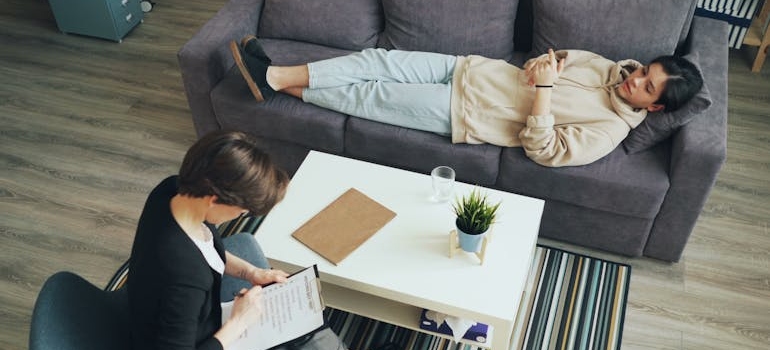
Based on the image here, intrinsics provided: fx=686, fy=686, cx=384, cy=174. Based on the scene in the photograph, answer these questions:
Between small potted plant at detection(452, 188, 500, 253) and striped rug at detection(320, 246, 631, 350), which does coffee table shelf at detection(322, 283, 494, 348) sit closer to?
striped rug at detection(320, 246, 631, 350)

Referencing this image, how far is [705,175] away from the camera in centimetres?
222

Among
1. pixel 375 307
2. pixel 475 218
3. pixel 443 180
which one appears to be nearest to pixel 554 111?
pixel 443 180

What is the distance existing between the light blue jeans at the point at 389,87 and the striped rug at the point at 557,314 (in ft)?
2.13

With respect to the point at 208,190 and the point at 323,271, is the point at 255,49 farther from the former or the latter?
the point at 208,190

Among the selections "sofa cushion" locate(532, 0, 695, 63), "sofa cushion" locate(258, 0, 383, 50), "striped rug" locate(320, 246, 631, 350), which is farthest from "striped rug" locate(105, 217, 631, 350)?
"sofa cushion" locate(258, 0, 383, 50)

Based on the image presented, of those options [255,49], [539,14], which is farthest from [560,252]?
[255,49]

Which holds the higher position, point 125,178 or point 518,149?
point 518,149

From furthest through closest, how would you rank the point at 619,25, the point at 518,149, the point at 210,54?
the point at 210,54 → the point at 619,25 → the point at 518,149

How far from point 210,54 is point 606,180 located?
1537 millimetres

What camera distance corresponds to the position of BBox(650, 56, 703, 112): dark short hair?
224 cm

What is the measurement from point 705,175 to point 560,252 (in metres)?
0.59

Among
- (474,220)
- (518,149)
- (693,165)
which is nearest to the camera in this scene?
(474,220)

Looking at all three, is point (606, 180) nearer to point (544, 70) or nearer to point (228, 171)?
point (544, 70)

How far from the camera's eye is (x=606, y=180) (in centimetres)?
232
